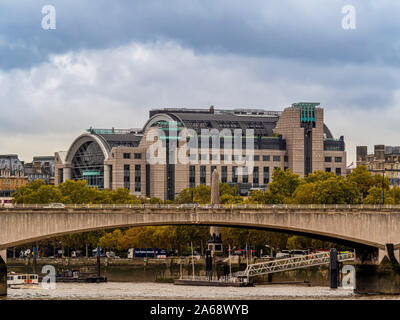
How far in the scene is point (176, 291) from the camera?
396 ft

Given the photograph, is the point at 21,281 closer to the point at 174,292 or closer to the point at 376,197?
the point at 174,292

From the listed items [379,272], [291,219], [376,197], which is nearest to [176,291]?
[291,219]

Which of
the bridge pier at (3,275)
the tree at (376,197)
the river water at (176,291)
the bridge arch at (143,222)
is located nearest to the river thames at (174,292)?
the river water at (176,291)

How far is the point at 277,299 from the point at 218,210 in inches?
632

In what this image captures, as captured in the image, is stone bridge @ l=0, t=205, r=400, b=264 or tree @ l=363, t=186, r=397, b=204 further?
tree @ l=363, t=186, r=397, b=204

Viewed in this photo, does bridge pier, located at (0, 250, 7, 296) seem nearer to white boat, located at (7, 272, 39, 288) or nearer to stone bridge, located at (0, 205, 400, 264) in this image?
stone bridge, located at (0, 205, 400, 264)

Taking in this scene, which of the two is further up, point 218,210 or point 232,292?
point 218,210

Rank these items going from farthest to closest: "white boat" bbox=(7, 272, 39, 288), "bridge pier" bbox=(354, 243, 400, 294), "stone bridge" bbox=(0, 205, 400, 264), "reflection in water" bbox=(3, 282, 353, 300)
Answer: "white boat" bbox=(7, 272, 39, 288)
"bridge pier" bbox=(354, 243, 400, 294)
"stone bridge" bbox=(0, 205, 400, 264)
"reflection in water" bbox=(3, 282, 353, 300)

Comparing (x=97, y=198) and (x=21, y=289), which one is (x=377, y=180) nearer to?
(x=97, y=198)

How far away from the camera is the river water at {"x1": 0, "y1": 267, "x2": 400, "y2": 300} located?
112375 millimetres

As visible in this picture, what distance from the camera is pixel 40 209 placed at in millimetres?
117688

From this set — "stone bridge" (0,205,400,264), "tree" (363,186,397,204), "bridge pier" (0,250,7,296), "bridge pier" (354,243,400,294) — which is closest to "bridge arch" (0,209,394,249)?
"stone bridge" (0,205,400,264)
